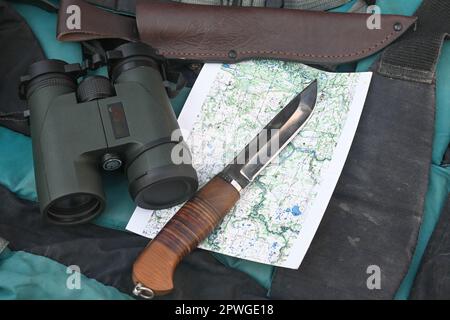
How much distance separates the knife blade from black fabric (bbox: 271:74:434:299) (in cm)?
12

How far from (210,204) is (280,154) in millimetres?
179

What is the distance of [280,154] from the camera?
1.01 metres

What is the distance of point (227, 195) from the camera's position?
93 cm

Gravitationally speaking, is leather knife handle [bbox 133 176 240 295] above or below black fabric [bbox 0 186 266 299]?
above

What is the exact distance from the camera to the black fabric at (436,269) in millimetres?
→ 877

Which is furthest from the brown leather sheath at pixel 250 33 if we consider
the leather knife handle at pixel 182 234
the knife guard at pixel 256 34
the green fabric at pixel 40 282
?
the green fabric at pixel 40 282

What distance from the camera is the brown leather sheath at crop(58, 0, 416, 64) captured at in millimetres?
1114

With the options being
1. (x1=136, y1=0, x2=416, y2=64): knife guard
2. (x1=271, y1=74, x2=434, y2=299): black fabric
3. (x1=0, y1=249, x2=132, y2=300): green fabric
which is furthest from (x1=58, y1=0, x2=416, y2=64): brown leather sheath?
(x1=0, y1=249, x2=132, y2=300): green fabric

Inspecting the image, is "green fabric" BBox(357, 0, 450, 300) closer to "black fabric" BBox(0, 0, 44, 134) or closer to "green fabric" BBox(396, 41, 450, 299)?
"green fabric" BBox(396, 41, 450, 299)

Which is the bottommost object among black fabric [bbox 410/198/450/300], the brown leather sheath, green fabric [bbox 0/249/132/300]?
green fabric [bbox 0/249/132/300]

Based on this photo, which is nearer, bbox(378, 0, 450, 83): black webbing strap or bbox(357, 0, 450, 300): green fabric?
bbox(357, 0, 450, 300): green fabric
